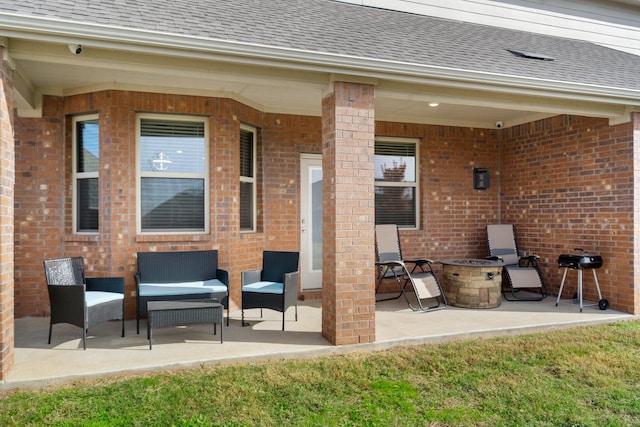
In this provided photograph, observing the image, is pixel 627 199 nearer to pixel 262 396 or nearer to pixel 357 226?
pixel 357 226

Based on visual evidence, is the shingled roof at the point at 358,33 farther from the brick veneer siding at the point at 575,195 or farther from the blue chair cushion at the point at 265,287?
the blue chair cushion at the point at 265,287

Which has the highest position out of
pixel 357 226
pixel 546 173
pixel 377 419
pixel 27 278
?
pixel 546 173

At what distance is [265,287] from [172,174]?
1979mm

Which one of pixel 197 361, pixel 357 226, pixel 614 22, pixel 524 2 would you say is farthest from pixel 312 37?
pixel 614 22

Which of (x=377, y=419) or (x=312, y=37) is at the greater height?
A: (x=312, y=37)

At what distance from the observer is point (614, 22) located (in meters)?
8.37

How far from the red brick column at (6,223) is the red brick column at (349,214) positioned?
2.85m

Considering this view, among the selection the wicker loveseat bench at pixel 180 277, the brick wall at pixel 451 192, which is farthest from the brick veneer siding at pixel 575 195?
the wicker loveseat bench at pixel 180 277

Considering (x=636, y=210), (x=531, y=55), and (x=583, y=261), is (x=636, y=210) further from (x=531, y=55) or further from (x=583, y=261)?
(x=531, y=55)

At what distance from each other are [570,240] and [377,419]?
17.3ft

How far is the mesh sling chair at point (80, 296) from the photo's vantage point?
14.4 ft

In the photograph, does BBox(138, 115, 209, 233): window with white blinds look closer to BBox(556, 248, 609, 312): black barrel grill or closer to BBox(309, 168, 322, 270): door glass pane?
BBox(309, 168, 322, 270): door glass pane

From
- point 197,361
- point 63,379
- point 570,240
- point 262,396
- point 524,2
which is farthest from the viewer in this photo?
point 524,2

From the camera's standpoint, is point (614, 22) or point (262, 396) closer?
point (262, 396)
